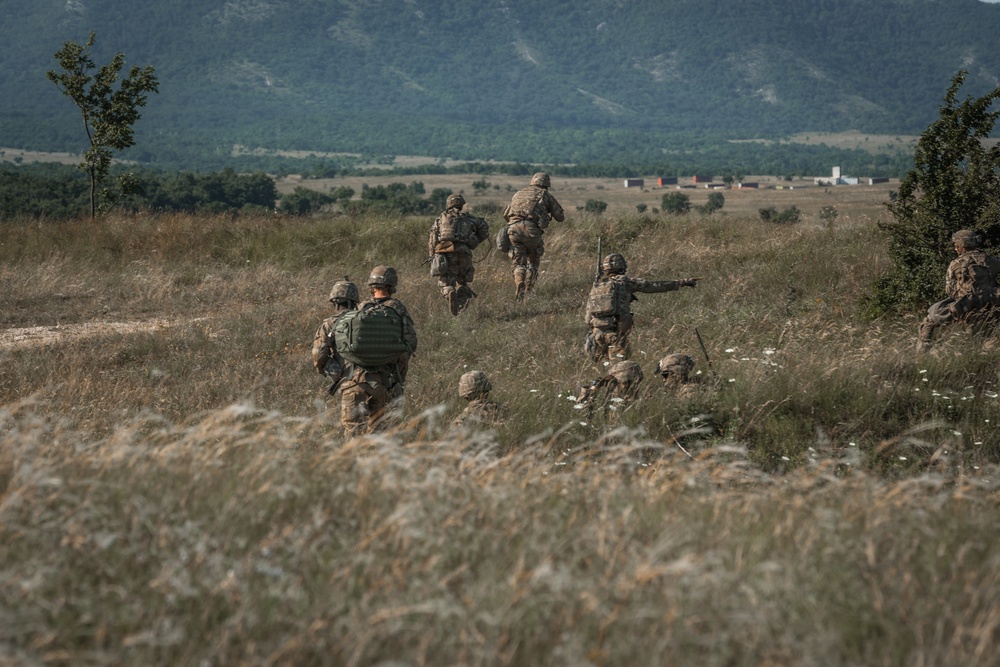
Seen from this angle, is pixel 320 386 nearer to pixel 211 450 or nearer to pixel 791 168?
pixel 211 450

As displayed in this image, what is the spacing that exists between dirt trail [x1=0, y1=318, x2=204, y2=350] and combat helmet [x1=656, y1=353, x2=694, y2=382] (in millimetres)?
6900

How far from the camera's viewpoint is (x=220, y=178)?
47969 mm

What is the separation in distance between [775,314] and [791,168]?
16742 centimetres

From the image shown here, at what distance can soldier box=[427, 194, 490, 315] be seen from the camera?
48.4ft

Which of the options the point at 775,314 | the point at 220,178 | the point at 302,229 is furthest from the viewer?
the point at 220,178

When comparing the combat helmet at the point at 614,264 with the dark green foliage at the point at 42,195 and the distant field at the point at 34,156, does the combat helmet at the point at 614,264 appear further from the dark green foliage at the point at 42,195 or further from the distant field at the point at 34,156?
the distant field at the point at 34,156

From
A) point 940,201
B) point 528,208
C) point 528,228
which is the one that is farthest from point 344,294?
point 940,201

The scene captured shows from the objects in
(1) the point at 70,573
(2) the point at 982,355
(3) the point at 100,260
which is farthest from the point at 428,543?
(3) the point at 100,260

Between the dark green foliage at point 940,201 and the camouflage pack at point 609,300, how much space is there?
3918 mm

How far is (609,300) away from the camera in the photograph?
1072 cm

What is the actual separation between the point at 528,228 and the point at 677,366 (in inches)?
249

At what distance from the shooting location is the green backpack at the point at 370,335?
8352mm

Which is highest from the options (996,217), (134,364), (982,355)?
(996,217)

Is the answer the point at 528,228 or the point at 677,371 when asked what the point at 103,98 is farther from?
the point at 677,371
